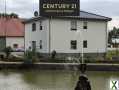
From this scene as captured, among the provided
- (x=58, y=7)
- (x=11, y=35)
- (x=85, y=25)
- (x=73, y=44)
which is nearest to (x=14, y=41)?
(x=11, y=35)

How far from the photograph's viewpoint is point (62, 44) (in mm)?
44062

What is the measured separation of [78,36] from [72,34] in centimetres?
69

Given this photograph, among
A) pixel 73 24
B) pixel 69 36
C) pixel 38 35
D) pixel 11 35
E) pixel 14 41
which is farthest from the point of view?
pixel 14 41

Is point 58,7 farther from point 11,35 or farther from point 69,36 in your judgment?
point 11,35

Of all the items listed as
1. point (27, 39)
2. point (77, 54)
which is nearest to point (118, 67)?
point (77, 54)

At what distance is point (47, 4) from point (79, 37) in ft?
106

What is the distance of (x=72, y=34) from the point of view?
44.3m

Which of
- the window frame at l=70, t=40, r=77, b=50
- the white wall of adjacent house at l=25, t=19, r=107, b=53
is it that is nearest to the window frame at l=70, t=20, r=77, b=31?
the white wall of adjacent house at l=25, t=19, r=107, b=53

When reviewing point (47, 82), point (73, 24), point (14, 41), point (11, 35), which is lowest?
point (47, 82)

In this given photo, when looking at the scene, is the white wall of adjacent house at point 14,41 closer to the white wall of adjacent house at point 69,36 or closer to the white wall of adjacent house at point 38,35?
the white wall of adjacent house at point 38,35

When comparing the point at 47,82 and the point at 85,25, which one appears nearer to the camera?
the point at 47,82

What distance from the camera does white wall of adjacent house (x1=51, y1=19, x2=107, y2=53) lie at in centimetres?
4397

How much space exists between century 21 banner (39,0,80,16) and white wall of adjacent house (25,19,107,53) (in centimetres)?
3078

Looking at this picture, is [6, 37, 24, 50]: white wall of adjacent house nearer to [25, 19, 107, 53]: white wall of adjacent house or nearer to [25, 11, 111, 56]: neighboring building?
[25, 11, 111, 56]: neighboring building
